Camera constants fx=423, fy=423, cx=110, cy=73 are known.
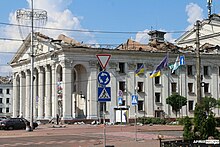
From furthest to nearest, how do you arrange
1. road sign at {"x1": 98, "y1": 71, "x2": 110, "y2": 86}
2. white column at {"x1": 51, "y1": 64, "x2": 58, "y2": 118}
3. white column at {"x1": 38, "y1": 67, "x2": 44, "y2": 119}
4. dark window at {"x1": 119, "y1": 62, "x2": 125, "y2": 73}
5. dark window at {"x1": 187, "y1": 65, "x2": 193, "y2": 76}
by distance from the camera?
dark window at {"x1": 187, "y1": 65, "x2": 193, "y2": 76}
white column at {"x1": 38, "y1": 67, "x2": 44, "y2": 119}
dark window at {"x1": 119, "y1": 62, "x2": 125, "y2": 73}
white column at {"x1": 51, "y1": 64, "x2": 58, "y2": 118}
road sign at {"x1": 98, "y1": 71, "x2": 110, "y2": 86}

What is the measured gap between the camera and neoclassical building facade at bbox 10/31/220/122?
64875 millimetres

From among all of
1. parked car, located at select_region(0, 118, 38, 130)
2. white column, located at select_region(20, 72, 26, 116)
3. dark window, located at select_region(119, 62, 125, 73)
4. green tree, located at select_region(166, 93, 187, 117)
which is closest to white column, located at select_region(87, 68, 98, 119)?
dark window, located at select_region(119, 62, 125, 73)

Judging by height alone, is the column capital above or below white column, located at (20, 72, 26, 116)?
above

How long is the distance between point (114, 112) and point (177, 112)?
1524 cm

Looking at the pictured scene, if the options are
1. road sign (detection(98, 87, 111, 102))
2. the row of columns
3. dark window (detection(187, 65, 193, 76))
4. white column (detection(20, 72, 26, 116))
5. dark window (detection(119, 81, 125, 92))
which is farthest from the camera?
white column (detection(20, 72, 26, 116))

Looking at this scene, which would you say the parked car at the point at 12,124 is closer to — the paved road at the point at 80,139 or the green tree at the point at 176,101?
the paved road at the point at 80,139

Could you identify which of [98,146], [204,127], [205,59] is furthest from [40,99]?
[204,127]

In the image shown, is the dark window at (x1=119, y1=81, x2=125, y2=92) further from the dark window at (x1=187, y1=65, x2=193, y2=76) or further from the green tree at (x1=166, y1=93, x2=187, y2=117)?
the dark window at (x1=187, y1=65, x2=193, y2=76)

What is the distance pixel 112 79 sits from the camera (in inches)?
2625

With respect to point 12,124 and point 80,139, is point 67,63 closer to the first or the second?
point 12,124

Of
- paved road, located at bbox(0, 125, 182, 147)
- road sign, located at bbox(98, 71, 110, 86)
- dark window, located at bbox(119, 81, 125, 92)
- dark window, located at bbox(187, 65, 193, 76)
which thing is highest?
dark window, located at bbox(187, 65, 193, 76)

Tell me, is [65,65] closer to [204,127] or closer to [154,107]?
[154,107]

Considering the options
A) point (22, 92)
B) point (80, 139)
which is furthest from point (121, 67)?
point (80, 139)

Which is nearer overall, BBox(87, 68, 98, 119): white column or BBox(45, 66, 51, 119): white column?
BBox(87, 68, 98, 119): white column
